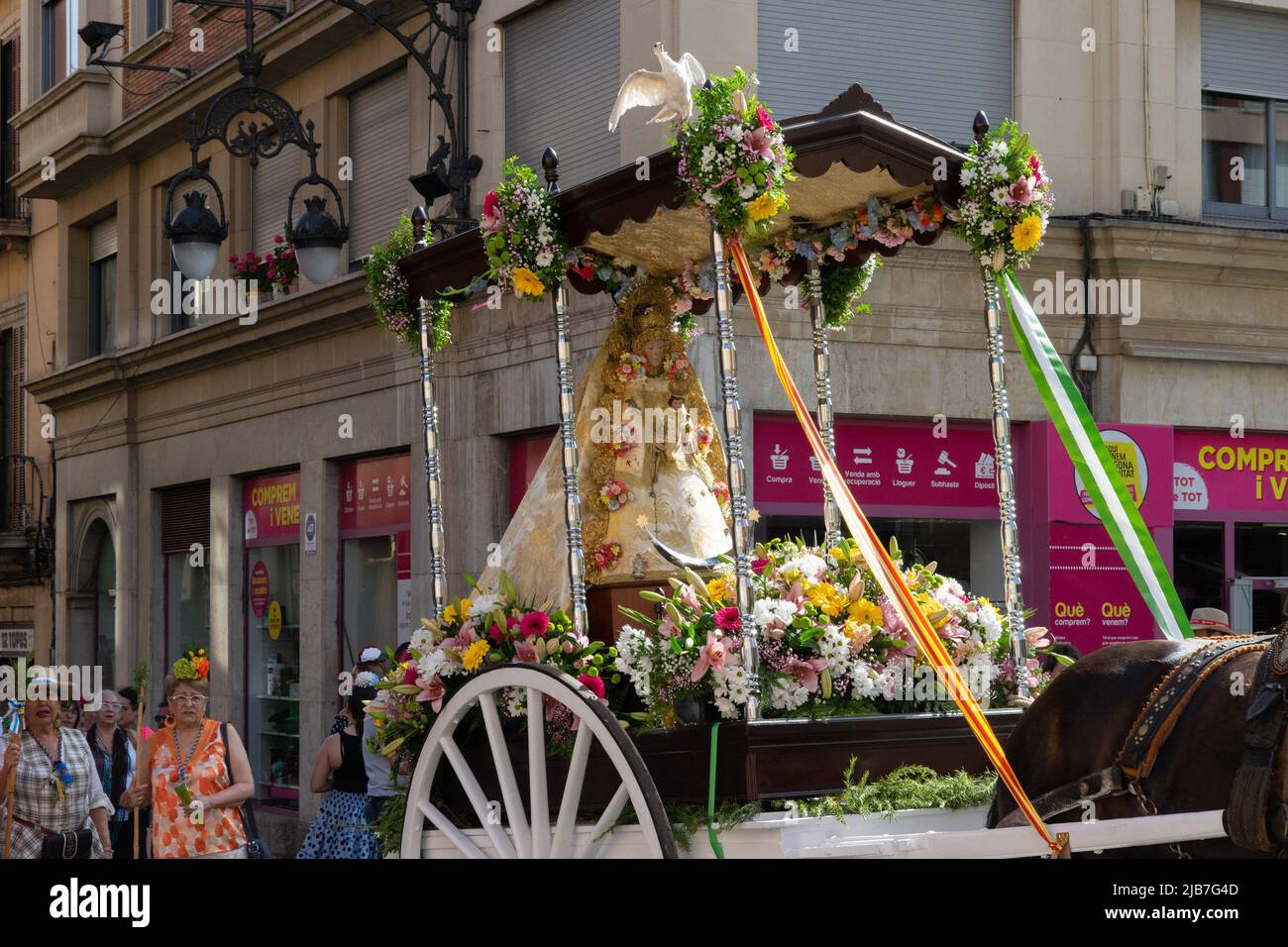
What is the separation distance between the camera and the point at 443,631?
8.02m

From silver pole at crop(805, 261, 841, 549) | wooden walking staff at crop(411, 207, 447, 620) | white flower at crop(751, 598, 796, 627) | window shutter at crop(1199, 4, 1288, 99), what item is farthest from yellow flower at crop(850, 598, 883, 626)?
window shutter at crop(1199, 4, 1288, 99)

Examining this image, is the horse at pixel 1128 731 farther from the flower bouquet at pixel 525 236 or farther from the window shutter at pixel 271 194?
the window shutter at pixel 271 194

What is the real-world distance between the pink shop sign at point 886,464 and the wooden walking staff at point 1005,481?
5.67 meters

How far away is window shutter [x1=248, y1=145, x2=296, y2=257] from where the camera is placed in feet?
63.3

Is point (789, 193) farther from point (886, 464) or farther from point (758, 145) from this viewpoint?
point (886, 464)

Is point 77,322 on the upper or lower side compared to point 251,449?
upper

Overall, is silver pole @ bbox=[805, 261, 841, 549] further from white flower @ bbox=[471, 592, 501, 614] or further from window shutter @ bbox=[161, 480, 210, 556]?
window shutter @ bbox=[161, 480, 210, 556]

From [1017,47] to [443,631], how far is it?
8.37 metres

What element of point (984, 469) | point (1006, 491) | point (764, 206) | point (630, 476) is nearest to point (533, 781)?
point (630, 476)

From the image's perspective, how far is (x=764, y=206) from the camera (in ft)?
22.6

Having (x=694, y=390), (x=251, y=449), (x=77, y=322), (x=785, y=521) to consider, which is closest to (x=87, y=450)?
(x=77, y=322)

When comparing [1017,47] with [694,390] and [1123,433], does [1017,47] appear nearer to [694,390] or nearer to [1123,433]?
[1123,433]

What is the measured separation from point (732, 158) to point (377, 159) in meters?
11.5

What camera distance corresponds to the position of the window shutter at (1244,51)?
1509 cm
